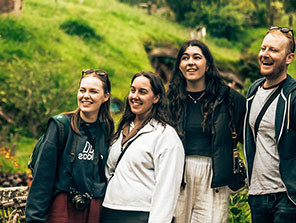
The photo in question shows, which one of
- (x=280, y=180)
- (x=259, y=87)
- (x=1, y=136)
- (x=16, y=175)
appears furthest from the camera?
(x=1, y=136)

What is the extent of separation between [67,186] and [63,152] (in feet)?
0.81

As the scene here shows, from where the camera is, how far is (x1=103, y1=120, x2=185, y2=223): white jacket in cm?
329

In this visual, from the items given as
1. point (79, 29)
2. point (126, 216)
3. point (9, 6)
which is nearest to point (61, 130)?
point (126, 216)

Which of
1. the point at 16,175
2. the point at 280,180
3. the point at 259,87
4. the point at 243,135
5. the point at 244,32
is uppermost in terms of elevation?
the point at 244,32

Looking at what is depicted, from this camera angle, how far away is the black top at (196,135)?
151 inches

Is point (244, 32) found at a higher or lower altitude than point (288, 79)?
higher

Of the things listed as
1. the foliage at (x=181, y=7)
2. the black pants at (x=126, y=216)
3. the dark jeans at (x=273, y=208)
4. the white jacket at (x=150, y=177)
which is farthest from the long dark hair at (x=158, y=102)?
the foliage at (x=181, y=7)

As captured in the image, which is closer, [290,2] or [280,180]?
[280,180]

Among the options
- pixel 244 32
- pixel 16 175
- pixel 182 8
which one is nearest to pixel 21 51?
pixel 16 175

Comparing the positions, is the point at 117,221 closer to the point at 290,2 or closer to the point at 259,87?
the point at 259,87

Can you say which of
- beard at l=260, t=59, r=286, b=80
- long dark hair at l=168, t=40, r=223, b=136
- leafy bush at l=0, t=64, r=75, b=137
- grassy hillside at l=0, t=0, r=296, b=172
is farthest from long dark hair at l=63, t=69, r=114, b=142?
leafy bush at l=0, t=64, r=75, b=137

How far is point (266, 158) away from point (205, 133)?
649 millimetres

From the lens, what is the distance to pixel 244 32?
27953mm

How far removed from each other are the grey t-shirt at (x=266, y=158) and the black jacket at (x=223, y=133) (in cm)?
32
